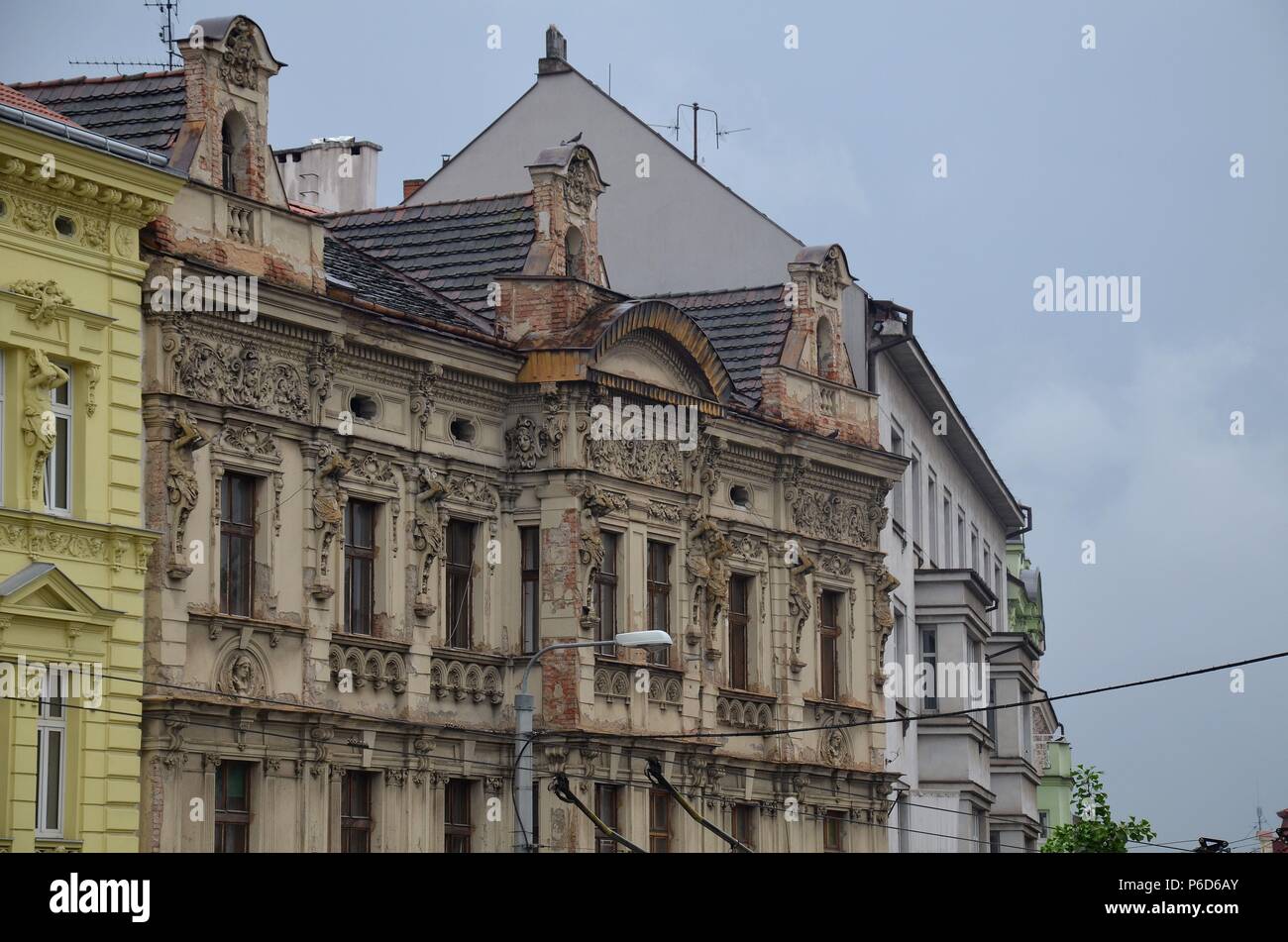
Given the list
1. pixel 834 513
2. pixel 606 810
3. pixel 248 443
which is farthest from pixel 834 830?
pixel 248 443

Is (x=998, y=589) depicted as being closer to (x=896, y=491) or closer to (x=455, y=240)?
(x=896, y=491)

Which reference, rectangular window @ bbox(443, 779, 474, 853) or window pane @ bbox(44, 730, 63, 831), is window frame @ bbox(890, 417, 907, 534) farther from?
window pane @ bbox(44, 730, 63, 831)

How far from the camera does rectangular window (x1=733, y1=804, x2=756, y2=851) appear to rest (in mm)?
44656

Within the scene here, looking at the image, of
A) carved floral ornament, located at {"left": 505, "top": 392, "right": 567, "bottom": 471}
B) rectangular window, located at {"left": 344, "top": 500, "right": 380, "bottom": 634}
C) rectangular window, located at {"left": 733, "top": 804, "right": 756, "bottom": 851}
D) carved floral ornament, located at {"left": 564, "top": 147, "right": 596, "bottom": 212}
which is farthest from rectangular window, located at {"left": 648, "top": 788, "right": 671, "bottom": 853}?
carved floral ornament, located at {"left": 564, "top": 147, "right": 596, "bottom": 212}

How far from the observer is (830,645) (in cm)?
4831

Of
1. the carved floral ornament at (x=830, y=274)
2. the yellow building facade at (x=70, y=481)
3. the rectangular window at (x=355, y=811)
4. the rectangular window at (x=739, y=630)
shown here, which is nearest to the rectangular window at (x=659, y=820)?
the rectangular window at (x=739, y=630)

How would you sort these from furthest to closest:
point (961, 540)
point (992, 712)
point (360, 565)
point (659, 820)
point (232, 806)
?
point (961, 540) < point (992, 712) < point (659, 820) < point (360, 565) < point (232, 806)

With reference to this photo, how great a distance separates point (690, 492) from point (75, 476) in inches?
527

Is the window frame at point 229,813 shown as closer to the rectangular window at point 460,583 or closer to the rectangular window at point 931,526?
the rectangular window at point 460,583

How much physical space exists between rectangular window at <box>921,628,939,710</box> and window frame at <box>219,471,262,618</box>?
930 inches

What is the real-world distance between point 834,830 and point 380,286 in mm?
13604

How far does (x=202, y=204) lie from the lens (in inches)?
1357

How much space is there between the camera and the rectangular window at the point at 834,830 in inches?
1857
